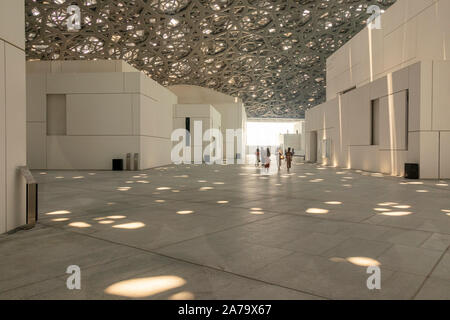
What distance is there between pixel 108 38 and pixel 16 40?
122 feet

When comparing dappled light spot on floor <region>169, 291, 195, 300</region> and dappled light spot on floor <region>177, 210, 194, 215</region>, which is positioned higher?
dappled light spot on floor <region>177, 210, 194, 215</region>

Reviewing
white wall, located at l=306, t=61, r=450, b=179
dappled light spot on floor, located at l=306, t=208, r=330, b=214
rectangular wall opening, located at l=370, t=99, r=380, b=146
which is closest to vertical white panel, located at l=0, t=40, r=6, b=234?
dappled light spot on floor, located at l=306, t=208, r=330, b=214

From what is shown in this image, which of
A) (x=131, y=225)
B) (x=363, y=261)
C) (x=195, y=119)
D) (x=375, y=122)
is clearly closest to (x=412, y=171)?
(x=375, y=122)

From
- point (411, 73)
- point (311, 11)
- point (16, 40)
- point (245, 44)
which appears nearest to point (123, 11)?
point (245, 44)

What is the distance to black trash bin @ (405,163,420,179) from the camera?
15.9 metres

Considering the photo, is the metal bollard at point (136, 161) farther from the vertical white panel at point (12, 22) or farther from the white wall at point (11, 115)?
the vertical white panel at point (12, 22)

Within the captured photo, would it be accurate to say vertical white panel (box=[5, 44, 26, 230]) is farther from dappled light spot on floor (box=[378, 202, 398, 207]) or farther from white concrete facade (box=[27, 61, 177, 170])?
white concrete facade (box=[27, 61, 177, 170])

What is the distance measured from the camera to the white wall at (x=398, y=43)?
17.1 metres

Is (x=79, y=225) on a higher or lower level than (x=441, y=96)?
lower

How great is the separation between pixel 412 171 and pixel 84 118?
17967 mm

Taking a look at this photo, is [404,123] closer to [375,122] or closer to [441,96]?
[441,96]

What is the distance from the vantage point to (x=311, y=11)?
1654 inches

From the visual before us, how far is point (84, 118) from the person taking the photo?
20.8 metres
